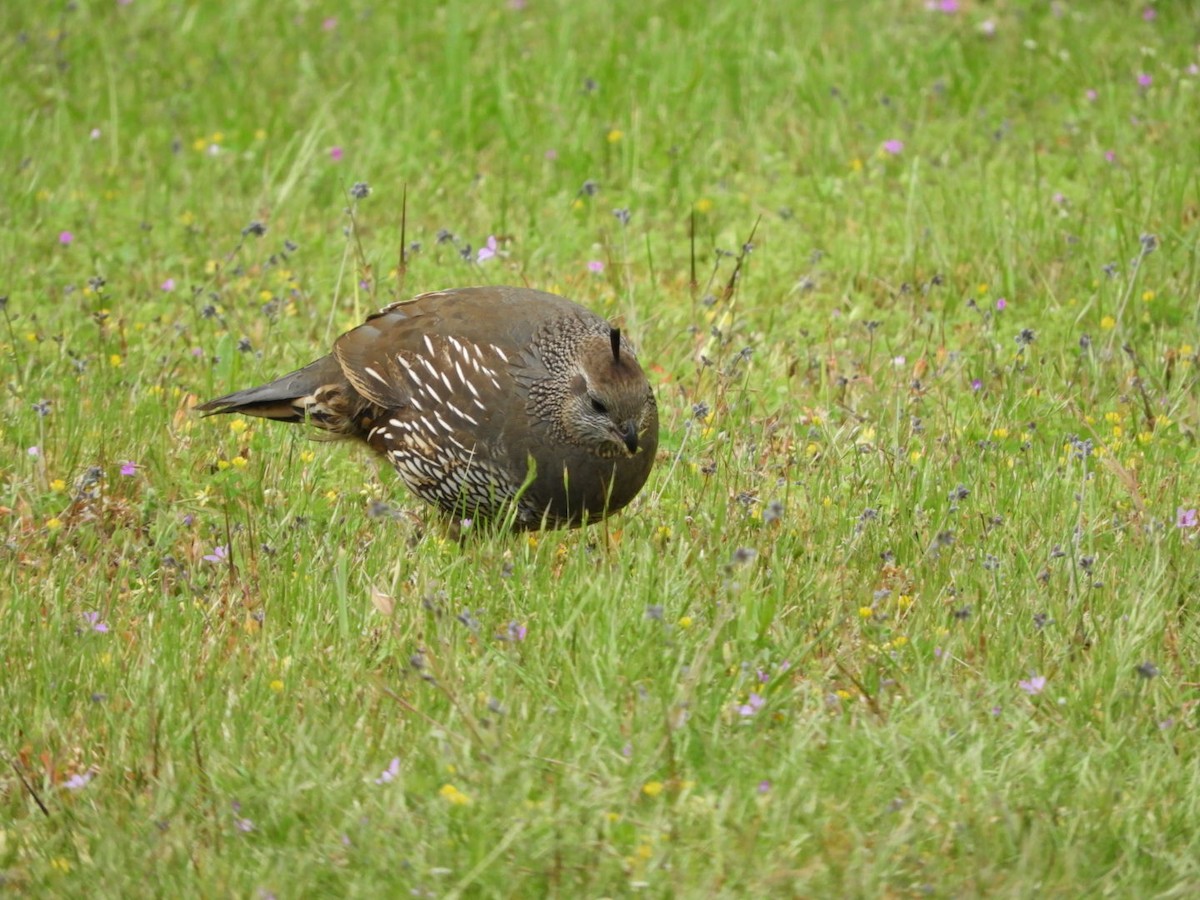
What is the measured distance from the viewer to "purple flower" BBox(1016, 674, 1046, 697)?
411 cm

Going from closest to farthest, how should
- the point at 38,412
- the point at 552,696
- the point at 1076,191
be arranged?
1. the point at 552,696
2. the point at 38,412
3. the point at 1076,191

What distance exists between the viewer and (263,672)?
13.8ft

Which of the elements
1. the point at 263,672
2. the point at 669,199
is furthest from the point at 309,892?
the point at 669,199

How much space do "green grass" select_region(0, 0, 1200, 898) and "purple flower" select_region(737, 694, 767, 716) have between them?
0.10 feet

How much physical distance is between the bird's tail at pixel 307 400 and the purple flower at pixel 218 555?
2.48 feet

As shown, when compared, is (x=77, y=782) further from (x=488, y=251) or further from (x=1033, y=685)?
(x=488, y=251)

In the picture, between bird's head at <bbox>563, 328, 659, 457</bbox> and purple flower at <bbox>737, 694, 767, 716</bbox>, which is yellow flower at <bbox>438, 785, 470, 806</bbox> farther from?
bird's head at <bbox>563, 328, 659, 457</bbox>

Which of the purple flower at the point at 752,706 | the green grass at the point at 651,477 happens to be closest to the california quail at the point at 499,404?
the green grass at the point at 651,477

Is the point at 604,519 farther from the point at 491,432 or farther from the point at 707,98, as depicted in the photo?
the point at 707,98

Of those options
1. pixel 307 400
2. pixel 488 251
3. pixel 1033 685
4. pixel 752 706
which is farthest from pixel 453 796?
pixel 488 251

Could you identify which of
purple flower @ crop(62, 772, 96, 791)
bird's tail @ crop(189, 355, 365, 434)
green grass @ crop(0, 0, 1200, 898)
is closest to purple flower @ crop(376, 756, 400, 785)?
green grass @ crop(0, 0, 1200, 898)

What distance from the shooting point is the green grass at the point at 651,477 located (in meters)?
3.72

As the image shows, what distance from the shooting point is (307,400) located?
19.3 feet

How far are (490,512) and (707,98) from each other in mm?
3899
